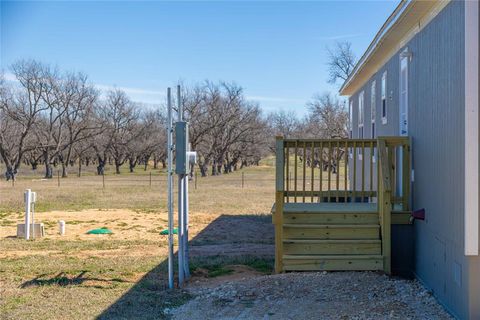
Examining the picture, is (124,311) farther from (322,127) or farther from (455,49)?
(322,127)

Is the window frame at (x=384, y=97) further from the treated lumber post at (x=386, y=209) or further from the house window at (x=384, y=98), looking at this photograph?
the treated lumber post at (x=386, y=209)

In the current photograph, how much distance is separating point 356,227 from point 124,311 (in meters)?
3.20

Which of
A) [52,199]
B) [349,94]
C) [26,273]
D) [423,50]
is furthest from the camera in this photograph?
[52,199]

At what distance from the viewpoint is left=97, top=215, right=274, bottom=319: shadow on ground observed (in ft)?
18.7

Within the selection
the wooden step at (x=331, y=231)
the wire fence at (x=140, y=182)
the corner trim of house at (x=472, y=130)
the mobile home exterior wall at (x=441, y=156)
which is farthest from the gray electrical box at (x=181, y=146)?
the wire fence at (x=140, y=182)

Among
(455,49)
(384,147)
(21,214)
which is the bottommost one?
(21,214)

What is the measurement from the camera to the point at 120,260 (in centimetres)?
852

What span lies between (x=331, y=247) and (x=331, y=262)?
255 mm

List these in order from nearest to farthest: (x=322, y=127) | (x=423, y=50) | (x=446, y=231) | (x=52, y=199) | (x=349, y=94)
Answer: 1. (x=446, y=231)
2. (x=423, y=50)
3. (x=349, y=94)
4. (x=52, y=199)
5. (x=322, y=127)

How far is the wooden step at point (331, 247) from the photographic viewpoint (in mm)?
6992

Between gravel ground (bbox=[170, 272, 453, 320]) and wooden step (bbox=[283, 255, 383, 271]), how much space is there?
121 mm

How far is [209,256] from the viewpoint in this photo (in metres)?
9.06

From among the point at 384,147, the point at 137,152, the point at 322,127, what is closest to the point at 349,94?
the point at 384,147

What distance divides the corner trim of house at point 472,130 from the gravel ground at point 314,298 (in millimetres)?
1006
